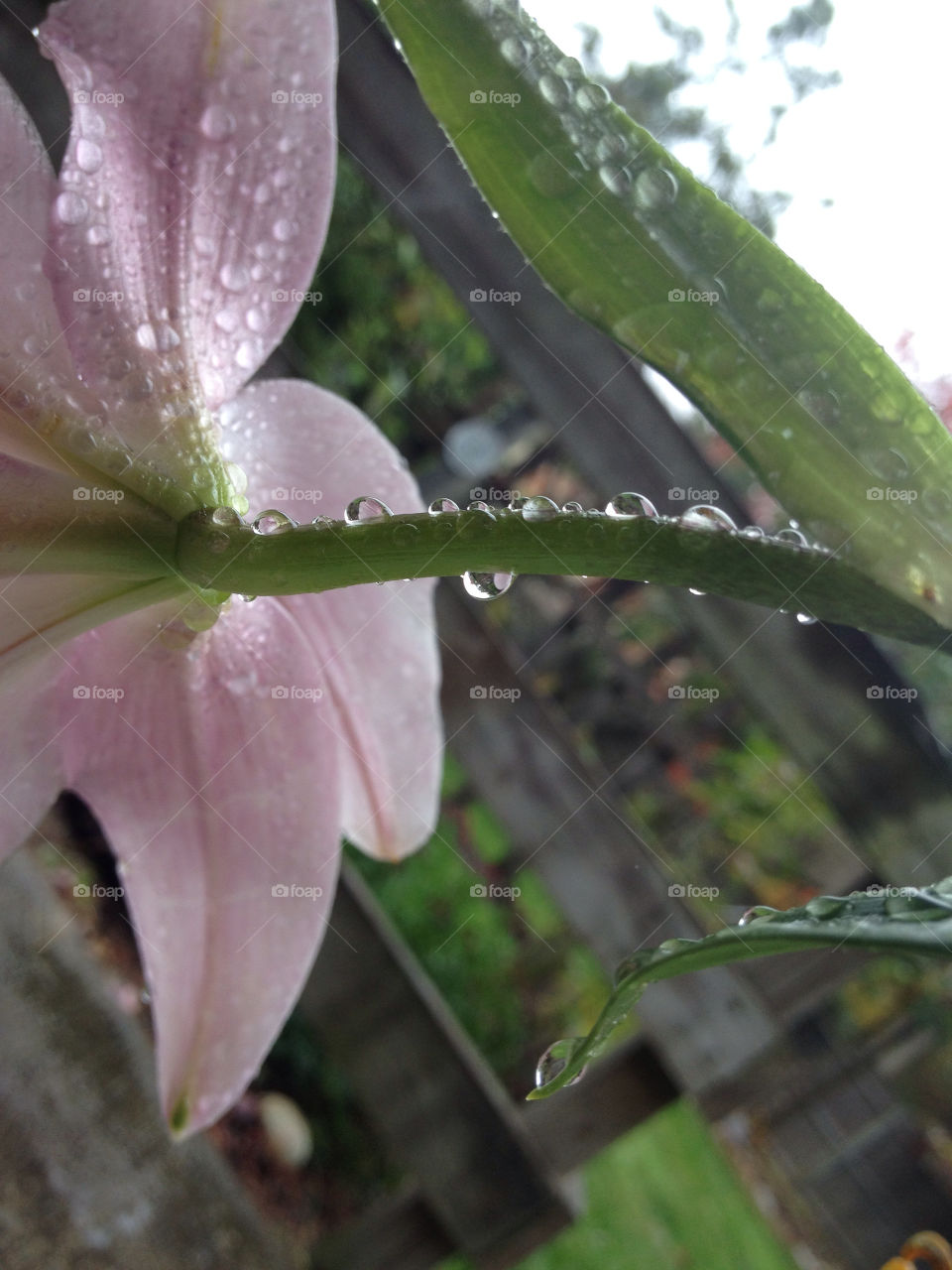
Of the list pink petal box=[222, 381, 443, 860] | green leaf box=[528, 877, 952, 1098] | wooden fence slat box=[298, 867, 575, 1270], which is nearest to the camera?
green leaf box=[528, 877, 952, 1098]

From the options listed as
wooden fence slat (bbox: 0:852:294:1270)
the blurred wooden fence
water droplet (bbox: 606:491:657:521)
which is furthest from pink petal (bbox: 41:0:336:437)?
wooden fence slat (bbox: 0:852:294:1270)

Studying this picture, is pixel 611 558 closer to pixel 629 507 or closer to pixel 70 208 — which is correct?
pixel 629 507

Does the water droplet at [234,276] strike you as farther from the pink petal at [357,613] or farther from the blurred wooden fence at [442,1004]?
the blurred wooden fence at [442,1004]

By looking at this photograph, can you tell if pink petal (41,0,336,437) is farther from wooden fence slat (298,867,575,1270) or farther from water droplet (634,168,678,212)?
wooden fence slat (298,867,575,1270)

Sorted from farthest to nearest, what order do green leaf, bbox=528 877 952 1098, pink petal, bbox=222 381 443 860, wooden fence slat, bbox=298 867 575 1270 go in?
wooden fence slat, bbox=298 867 575 1270, pink petal, bbox=222 381 443 860, green leaf, bbox=528 877 952 1098

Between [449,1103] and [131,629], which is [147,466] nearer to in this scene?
[131,629]

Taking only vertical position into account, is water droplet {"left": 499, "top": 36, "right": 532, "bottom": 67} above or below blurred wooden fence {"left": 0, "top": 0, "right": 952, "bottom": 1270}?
above

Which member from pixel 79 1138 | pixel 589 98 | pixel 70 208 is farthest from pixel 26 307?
pixel 79 1138

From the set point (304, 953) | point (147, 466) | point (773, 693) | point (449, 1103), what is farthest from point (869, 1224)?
point (147, 466)
